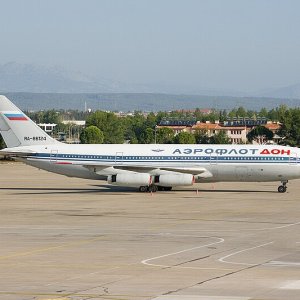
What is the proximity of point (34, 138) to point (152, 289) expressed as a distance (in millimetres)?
49683

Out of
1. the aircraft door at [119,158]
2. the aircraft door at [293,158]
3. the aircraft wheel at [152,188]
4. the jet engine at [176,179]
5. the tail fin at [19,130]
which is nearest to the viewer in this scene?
the jet engine at [176,179]

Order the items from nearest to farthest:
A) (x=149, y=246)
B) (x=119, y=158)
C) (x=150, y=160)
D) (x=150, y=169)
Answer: (x=149, y=246)
(x=150, y=169)
(x=150, y=160)
(x=119, y=158)

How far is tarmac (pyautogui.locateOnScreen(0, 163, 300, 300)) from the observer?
88.8 ft

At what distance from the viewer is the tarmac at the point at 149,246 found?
27062 mm

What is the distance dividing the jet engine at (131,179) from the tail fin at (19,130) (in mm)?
6912

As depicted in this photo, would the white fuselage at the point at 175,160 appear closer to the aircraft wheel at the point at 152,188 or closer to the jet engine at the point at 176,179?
the jet engine at the point at 176,179

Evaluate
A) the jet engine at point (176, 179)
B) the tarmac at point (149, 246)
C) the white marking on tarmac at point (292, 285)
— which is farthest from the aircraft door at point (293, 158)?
the white marking on tarmac at point (292, 285)

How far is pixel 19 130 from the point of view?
247 feet

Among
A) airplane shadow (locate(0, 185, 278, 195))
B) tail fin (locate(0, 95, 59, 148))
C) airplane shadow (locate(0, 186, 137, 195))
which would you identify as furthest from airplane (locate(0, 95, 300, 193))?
airplane shadow (locate(0, 186, 137, 195))

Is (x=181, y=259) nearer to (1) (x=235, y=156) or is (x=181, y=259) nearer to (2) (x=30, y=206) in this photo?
(2) (x=30, y=206)

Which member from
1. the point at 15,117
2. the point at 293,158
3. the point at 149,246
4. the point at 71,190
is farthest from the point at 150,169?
the point at 149,246

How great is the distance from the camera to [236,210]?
5681cm

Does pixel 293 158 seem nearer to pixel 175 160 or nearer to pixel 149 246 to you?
pixel 175 160

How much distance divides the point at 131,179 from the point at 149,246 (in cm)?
3438
